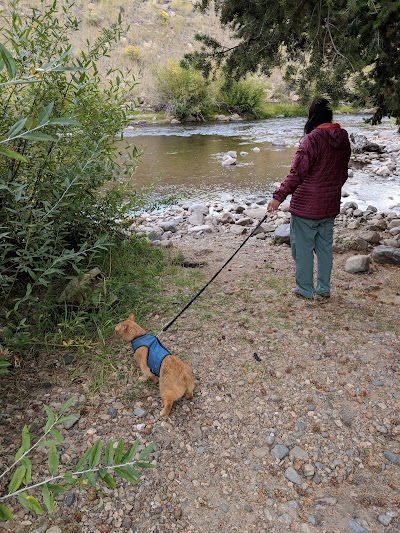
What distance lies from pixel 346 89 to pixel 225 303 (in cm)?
207

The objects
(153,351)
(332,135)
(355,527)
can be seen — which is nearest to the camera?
(355,527)

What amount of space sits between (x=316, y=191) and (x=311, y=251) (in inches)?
23.5

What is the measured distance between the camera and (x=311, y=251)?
13.3 feet

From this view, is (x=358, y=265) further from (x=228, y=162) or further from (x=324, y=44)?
(x=228, y=162)

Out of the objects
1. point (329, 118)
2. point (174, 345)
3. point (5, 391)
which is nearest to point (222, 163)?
point (329, 118)

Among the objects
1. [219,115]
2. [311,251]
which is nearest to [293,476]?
[311,251]

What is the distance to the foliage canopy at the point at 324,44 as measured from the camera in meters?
2.96

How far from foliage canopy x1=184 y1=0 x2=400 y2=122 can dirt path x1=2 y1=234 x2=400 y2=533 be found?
191 centimetres

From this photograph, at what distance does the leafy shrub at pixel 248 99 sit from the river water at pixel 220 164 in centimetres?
392

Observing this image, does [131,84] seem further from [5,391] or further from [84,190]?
[5,391]

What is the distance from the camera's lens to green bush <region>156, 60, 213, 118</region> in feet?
72.2

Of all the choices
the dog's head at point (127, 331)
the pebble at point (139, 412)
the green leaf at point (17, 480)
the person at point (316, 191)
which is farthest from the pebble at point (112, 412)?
the person at point (316, 191)

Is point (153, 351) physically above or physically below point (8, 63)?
below

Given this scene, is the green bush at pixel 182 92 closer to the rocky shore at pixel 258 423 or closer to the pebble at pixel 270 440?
the rocky shore at pixel 258 423
